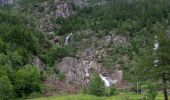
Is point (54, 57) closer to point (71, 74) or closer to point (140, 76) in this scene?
point (71, 74)

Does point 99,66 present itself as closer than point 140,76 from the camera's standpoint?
No

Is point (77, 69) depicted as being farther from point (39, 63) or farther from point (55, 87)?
A: point (55, 87)

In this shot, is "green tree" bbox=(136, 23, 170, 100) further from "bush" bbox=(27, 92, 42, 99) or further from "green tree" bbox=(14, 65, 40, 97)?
"green tree" bbox=(14, 65, 40, 97)

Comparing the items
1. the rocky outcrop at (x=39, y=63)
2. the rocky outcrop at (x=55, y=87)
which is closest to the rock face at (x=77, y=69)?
the rocky outcrop at (x=55, y=87)

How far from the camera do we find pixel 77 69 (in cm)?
18538

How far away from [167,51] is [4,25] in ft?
451

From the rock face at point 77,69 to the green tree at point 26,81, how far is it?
32.9 metres

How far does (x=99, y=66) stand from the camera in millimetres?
193250

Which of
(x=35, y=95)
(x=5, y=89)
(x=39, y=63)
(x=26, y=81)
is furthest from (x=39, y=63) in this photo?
(x=5, y=89)

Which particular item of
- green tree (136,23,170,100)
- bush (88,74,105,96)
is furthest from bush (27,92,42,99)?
green tree (136,23,170,100)

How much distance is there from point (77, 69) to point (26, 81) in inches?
1956

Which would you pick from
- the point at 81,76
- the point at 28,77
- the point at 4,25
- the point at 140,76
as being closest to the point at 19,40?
the point at 4,25

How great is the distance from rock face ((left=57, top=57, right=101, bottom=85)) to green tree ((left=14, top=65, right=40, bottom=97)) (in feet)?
108

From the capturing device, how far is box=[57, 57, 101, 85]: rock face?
584ft
